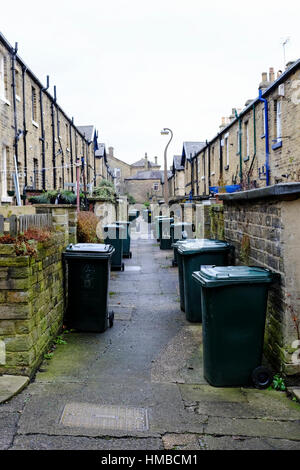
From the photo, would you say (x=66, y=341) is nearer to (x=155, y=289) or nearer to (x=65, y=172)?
(x=155, y=289)

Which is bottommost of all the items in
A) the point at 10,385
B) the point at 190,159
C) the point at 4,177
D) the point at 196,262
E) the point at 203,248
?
the point at 10,385

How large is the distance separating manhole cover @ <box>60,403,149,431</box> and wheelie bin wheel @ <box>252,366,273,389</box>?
4.21 ft

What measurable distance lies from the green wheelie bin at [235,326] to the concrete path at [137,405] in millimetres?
164

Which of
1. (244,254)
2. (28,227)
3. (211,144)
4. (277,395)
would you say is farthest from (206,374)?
(211,144)

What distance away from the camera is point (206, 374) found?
490cm

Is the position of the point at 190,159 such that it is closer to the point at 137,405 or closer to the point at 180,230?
the point at 180,230

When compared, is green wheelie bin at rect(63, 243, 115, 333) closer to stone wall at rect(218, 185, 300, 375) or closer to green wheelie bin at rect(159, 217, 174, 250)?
stone wall at rect(218, 185, 300, 375)

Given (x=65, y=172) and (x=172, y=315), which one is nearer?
(x=172, y=315)

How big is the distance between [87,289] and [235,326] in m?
2.76

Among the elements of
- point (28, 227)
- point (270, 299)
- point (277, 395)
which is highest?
point (28, 227)

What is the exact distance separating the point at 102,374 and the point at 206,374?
46.3 inches

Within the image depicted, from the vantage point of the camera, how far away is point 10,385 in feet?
14.7

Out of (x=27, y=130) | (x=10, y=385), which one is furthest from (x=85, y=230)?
(x=27, y=130)

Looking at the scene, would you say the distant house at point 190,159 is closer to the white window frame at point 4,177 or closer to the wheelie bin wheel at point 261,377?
the white window frame at point 4,177
